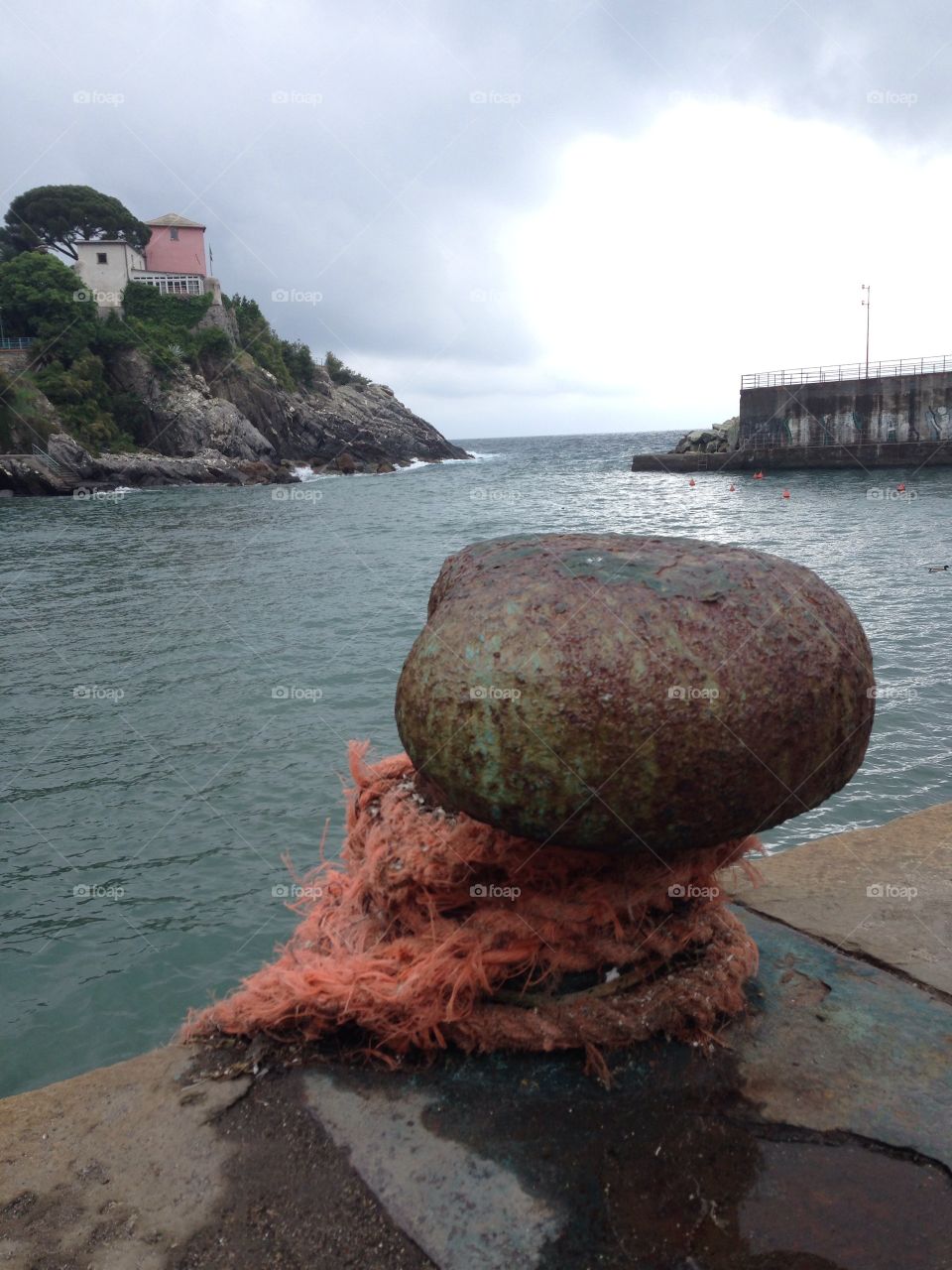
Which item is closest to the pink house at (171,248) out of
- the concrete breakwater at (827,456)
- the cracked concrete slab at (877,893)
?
the concrete breakwater at (827,456)

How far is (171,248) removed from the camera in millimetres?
67375

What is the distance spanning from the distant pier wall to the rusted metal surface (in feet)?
147

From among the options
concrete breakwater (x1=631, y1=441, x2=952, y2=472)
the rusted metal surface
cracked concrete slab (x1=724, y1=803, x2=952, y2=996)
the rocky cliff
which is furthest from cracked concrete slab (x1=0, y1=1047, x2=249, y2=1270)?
concrete breakwater (x1=631, y1=441, x2=952, y2=472)

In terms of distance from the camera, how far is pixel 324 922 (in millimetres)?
3170

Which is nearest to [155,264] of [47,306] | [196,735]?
[47,306]

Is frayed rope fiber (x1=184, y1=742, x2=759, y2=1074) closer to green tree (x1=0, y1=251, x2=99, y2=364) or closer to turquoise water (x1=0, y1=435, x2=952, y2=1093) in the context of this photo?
turquoise water (x1=0, y1=435, x2=952, y2=1093)

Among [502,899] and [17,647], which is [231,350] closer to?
[17,647]

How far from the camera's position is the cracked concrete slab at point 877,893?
3.13 meters

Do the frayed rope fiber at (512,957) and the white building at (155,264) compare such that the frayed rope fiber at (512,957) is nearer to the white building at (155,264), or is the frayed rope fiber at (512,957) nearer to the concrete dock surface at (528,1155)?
the concrete dock surface at (528,1155)

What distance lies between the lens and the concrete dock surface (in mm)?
1982

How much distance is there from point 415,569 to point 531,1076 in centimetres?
1659

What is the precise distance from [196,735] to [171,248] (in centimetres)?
6929

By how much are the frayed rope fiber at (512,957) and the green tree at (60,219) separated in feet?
236

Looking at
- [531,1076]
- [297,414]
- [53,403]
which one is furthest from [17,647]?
[297,414]
